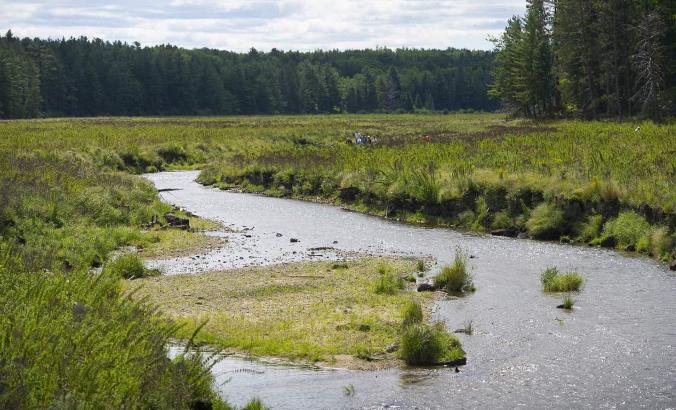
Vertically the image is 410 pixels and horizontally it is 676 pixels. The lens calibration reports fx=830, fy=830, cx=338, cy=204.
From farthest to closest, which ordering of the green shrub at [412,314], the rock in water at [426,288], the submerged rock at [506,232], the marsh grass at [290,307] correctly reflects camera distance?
the submerged rock at [506,232] → the rock in water at [426,288] → the green shrub at [412,314] → the marsh grass at [290,307]

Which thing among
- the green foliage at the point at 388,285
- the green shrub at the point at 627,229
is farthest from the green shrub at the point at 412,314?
the green shrub at the point at 627,229

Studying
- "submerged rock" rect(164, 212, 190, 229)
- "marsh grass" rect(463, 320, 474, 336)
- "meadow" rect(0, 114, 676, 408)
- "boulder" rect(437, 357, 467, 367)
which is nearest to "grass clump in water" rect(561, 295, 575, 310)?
"marsh grass" rect(463, 320, 474, 336)

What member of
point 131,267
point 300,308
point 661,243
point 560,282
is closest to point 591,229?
point 661,243

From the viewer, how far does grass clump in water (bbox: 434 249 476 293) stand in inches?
846

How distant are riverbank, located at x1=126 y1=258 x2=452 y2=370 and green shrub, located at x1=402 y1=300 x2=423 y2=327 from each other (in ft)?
0.88

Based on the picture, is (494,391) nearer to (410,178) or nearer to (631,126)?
(410,178)

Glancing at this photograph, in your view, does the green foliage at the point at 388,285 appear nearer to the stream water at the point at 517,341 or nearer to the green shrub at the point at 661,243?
the stream water at the point at 517,341

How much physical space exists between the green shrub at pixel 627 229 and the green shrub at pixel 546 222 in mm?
1931

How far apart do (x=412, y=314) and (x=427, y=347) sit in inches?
91.0

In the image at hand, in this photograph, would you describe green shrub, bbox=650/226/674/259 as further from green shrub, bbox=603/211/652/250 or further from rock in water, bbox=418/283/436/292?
rock in water, bbox=418/283/436/292

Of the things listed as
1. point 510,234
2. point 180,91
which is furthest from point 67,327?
point 180,91

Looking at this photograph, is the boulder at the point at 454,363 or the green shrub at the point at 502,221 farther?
the green shrub at the point at 502,221

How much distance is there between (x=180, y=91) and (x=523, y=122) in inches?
4014

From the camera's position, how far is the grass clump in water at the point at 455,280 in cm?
2148
